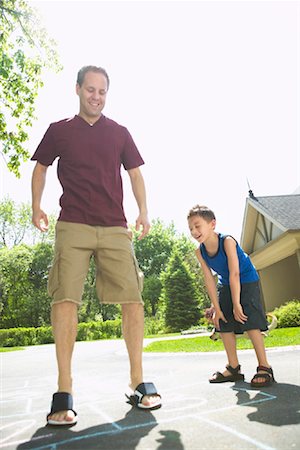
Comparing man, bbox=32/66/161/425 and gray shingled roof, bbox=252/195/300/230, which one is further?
gray shingled roof, bbox=252/195/300/230

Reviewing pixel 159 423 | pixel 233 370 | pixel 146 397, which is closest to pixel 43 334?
pixel 233 370

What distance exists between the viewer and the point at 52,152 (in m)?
2.97

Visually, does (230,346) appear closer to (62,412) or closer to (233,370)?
(233,370)

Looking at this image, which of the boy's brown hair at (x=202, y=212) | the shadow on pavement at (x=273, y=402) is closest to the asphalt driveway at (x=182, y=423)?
the shadow on pavement at (x=273, y=402)

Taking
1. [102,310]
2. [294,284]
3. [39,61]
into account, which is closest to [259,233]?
[294,284]

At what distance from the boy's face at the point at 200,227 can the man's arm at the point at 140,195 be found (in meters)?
0.52

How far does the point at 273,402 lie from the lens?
102 inches

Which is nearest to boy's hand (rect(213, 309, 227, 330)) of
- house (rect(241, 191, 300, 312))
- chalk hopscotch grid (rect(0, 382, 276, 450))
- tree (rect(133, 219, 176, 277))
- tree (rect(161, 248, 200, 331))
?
chalk hopscotch grid (rect(0, 382, 276, 450))

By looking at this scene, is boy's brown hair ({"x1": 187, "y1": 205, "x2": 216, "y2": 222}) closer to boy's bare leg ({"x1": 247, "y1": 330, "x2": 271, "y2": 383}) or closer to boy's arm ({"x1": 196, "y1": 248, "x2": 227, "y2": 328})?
boy's arm ({"x1": 196, "y1": 248, "x2": 227, "y2": 328})

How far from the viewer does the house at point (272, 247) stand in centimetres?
1662

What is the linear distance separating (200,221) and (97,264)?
109 centimetres

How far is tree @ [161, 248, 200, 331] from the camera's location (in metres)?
31.1

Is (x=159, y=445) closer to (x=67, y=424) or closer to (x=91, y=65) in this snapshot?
(x=67, y=424)

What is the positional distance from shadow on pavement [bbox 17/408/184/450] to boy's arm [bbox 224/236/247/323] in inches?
46.4
